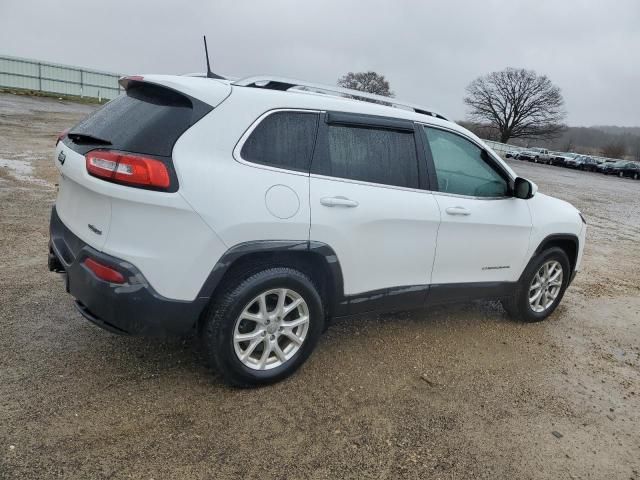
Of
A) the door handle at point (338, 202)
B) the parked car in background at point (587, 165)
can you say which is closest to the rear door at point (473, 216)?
the door handle at point (338, 202)


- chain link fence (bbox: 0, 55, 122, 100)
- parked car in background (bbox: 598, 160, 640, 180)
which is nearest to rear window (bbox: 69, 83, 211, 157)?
chain link fence (bbox: 0, 55, 122, 100)

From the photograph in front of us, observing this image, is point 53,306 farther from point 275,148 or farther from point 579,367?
point 579,367

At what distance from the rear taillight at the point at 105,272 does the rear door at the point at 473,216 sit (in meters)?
2.23

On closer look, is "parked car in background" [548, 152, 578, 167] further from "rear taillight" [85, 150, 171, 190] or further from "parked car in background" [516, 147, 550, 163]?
"rear taillight" [85, 150, 171, 190]

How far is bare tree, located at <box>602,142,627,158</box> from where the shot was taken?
77.1 m

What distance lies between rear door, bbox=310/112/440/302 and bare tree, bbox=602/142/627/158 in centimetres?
8661

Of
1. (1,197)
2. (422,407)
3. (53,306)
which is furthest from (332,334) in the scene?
(1,197)

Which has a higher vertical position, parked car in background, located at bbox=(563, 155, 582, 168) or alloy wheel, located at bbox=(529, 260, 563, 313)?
parked car in background, located at bbox=(563, 155, 582, 168)

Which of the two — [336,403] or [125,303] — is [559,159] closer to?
[336,403]

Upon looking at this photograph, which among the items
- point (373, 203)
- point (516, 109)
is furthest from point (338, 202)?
point (516, 109)

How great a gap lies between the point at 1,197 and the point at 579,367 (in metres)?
7.74

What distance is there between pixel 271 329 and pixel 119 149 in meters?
1.37

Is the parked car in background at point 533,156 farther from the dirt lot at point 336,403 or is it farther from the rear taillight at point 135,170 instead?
the rear taillight at point 135,170

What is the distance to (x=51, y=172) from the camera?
31.8 feet
